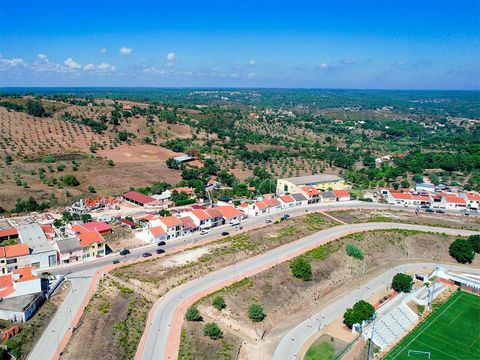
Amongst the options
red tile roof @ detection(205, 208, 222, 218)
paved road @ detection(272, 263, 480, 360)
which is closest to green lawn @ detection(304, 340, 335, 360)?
paved road @ detection(272, 263, 480, 360)

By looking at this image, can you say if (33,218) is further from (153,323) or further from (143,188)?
(153,323)

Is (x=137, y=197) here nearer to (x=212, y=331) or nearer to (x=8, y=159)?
(x=8, y=159)

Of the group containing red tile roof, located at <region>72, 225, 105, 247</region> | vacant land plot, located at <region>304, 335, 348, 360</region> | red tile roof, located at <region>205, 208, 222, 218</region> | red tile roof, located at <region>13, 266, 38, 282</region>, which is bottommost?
vacant land plot, located at <region>304, 335, 348, 360</region>

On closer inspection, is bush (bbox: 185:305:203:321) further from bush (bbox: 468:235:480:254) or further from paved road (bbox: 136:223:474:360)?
bush (bbox: 468:235:480:254)

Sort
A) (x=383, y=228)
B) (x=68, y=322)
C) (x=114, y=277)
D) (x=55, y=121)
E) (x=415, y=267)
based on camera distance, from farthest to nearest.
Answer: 1. (x=55, y=121)
2. (x=383, y=228)
3. (x=415, y=267)
4. (x=114, y=277)
5. (x=68, y=322)

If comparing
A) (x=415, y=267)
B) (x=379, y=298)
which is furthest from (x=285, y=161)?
(x=379, y=298)

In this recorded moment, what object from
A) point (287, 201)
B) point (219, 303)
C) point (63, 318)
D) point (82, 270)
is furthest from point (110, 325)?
point (287, 201)
